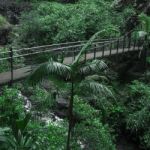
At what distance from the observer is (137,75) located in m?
21.4

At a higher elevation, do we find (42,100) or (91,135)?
(42,100)

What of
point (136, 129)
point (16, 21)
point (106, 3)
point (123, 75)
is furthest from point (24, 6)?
point (136, 129)

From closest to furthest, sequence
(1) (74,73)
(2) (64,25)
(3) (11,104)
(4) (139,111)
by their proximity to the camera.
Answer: (1) (74,73) → (3) (11,104) → (4) (139,111) → (2) (64,25)

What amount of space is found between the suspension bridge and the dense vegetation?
0.34 meters

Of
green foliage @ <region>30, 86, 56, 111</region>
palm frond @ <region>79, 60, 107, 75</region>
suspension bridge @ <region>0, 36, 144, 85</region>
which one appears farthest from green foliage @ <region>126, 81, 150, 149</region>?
palm frond @ <region>79, 60, 107, 75</region>

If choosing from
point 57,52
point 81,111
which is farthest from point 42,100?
point 57,52

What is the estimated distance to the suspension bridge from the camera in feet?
48.4

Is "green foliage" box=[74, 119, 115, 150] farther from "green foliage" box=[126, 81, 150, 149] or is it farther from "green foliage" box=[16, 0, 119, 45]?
"green foliage" box=[16, 0, 119, 45]

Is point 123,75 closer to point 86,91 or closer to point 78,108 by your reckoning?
point 78,108

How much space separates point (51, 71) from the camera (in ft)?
35.0

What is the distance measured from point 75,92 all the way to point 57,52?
19.8 feet

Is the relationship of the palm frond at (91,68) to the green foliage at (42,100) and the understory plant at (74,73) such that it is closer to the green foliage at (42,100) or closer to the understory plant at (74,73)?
the understory plant at (74,73)

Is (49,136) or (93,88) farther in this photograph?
(49,136)

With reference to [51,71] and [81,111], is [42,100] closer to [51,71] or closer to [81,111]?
[81,111]
